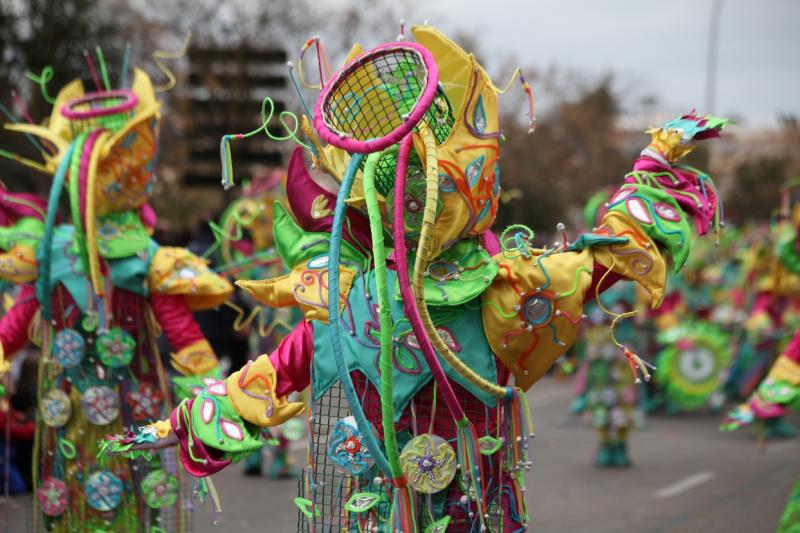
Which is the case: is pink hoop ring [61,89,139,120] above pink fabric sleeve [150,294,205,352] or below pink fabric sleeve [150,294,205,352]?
above

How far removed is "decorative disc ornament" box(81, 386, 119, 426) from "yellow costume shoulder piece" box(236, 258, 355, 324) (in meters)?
1.72

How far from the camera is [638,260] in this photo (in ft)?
10.6

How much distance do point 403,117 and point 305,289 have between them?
2.45ft

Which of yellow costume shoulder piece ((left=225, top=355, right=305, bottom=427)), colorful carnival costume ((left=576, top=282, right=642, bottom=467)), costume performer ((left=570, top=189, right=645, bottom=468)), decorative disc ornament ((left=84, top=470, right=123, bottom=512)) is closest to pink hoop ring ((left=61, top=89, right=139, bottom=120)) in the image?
decorative disc ornament ((left=84, top=470, right=123, bottom=512))

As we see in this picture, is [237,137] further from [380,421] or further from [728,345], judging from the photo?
[728,345]

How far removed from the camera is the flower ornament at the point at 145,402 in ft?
16.0

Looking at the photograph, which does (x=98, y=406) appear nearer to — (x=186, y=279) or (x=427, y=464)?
(x=186, y=279)

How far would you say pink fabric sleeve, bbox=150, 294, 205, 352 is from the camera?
4836 mm

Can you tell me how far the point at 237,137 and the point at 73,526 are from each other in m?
2.51

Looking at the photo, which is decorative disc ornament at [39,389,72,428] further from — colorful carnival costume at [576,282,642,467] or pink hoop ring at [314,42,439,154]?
colorful carnival costume at [576,282,642,467]

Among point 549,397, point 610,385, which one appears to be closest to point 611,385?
point 610,385

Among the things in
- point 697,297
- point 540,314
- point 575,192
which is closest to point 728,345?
point 697,297

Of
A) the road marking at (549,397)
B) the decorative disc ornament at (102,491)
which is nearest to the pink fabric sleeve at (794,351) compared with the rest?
the decorative disc ornament at (102,491)

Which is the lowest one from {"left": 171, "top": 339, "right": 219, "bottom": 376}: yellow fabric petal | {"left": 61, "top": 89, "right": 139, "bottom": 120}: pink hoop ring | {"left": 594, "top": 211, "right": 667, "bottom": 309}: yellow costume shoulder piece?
{"left": 171, "top": 339, "right": 219, "bottom": 376}: yellow fabric petal
